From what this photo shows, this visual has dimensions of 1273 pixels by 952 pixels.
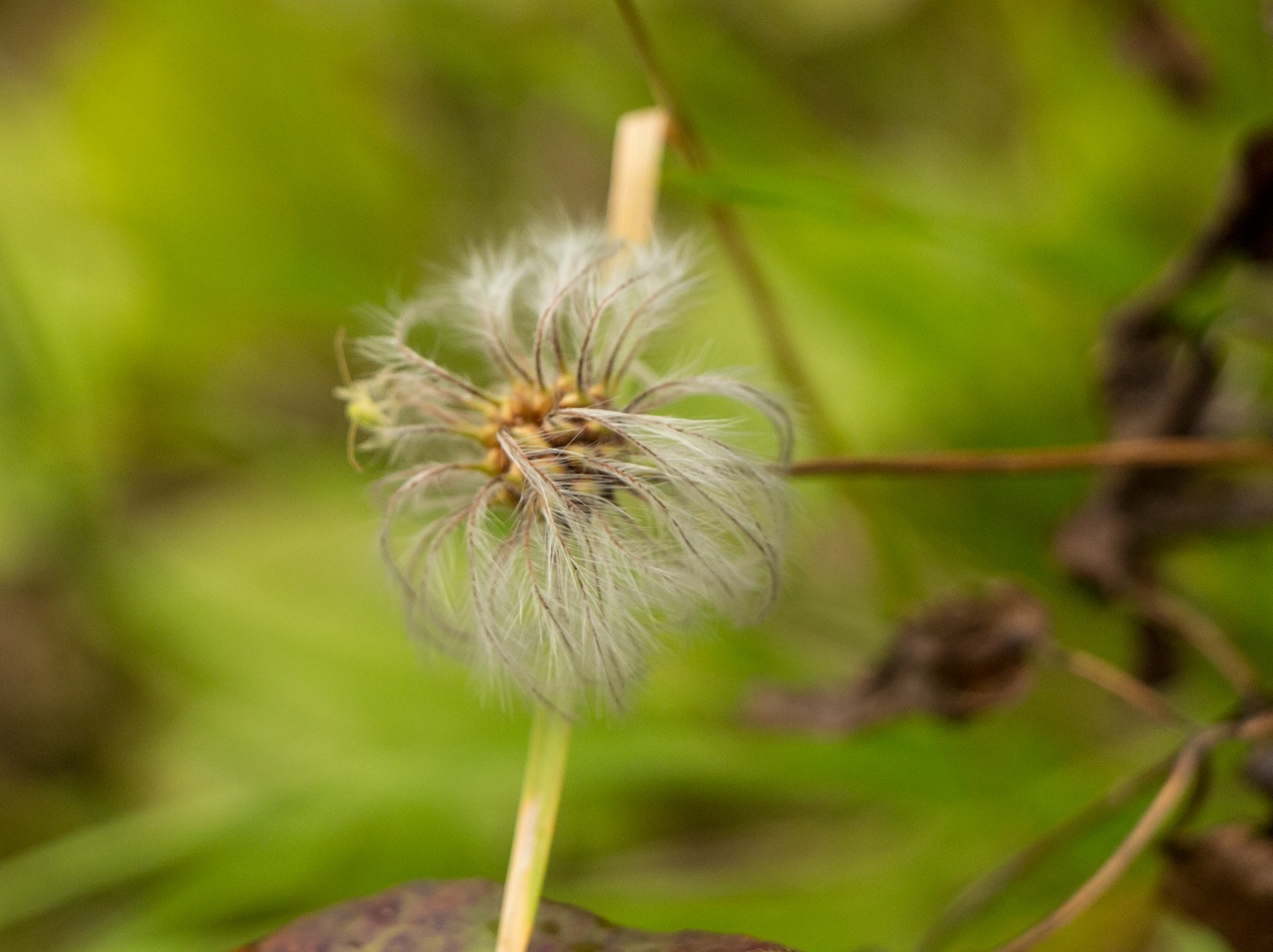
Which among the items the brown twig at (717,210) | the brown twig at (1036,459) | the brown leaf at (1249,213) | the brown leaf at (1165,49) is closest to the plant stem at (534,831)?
the brown twig at (1036,459)

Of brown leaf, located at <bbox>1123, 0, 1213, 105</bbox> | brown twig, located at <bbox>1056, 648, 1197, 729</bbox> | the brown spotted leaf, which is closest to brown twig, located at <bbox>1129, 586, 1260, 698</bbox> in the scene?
A: brown twig, located at <bbox>1056, 648, 1197, 729</bbox>

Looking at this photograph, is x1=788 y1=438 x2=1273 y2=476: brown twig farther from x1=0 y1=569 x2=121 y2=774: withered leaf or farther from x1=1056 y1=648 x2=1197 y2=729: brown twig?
x1=0 y1=569 x2=121 y2=774: withered leaf

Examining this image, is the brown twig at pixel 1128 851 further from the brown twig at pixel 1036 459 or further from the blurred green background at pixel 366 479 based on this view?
the brown twig at pixel 1036 459

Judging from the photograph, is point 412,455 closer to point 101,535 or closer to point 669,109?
point 669,109

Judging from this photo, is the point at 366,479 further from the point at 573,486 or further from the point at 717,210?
the point at 573,486

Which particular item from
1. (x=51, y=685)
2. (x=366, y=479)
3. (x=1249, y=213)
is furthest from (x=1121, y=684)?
(x=51, y=685)
